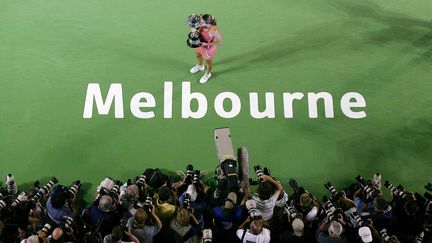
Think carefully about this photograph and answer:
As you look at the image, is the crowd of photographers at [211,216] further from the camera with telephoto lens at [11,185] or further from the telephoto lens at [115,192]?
the camera with telephoto lens at [11,185]

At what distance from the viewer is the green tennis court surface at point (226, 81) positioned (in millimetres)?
7707

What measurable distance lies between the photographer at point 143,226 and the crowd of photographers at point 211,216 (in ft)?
0.04

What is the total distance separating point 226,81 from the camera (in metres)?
8.80

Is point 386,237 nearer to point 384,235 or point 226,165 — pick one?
point 384,235

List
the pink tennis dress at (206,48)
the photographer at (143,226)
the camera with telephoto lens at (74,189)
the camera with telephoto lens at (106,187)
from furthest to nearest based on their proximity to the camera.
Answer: the pink tennis dress at (206,48) → the camera with telephoto lens at (74,189) → the camera with telephoto lens at (106,187) → the photographer at (143,226)

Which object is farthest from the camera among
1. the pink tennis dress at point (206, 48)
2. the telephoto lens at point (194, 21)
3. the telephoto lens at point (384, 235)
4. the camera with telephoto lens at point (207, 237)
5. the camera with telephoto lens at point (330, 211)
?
the pink tennis dress at point (206, 48)

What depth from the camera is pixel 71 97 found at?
8445mm

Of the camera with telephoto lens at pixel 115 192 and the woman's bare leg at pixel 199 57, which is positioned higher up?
the woman's bare leg at pixel 199 57

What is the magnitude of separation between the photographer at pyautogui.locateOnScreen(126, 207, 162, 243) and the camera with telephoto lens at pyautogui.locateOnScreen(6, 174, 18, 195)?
240 centimetres

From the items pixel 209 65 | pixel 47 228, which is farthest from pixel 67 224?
pixel 209 65

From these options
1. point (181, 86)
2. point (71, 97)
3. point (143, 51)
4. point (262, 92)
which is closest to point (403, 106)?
point (262, 92)

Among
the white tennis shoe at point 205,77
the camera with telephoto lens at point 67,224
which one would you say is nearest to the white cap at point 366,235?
the camera with telephoto lens at point 67,224

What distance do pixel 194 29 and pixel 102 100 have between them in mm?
2265

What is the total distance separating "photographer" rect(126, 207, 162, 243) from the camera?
5.33 m
